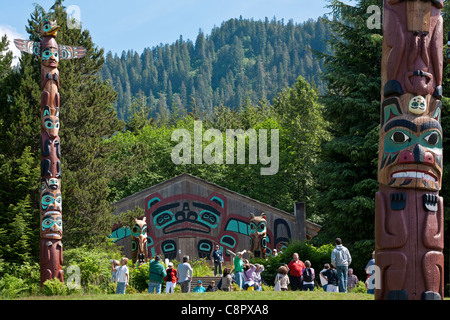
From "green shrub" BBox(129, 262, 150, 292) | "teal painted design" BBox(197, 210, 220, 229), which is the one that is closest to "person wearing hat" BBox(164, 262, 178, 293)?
"green shrub" BBox(129, 262, 150, 292)

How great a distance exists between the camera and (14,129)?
2491 centimetres

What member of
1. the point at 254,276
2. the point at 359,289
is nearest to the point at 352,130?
the point at 359,289

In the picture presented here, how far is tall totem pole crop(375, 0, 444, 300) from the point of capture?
12047mm

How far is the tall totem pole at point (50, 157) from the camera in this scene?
20.8 metres

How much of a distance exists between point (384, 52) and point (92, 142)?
17.2m

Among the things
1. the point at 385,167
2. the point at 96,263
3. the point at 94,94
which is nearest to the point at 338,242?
the point at 385,167

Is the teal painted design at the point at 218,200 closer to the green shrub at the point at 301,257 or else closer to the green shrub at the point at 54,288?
the green shrub at the point at 301,257

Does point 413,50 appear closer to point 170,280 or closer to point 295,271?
point 295,271

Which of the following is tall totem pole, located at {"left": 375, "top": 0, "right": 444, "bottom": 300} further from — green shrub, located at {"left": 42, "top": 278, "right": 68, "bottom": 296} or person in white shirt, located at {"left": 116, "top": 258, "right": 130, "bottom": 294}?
green shrub, located at {"left": 42, "top": 278, "right": 68, "bottom": 296}

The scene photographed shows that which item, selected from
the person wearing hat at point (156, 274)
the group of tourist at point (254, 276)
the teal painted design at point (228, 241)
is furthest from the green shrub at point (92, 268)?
the teal painted design at point (228, 241)

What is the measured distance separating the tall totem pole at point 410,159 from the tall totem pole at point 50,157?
12.1m

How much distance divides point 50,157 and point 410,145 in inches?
520

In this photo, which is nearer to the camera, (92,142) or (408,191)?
(408,191)

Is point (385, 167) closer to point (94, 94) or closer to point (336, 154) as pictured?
point (336, 154)
